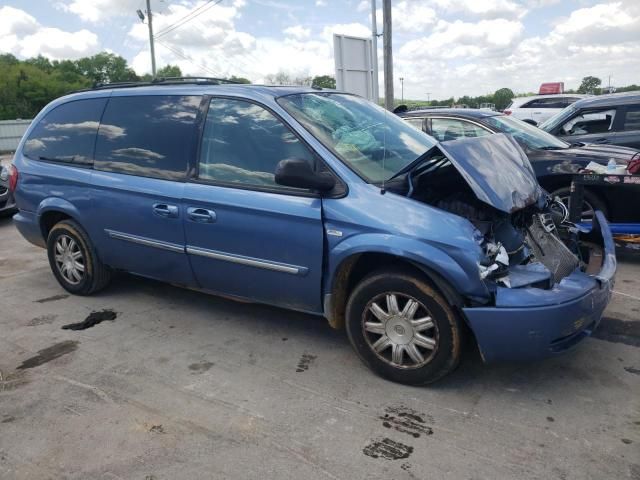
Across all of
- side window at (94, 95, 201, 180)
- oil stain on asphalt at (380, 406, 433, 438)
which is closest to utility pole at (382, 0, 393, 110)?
side window at (94, 95, 201, 180)

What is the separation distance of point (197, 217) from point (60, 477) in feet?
6.13

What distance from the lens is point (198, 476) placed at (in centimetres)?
263

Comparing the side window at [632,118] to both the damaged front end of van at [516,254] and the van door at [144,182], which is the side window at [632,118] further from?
the van door at [144,182]

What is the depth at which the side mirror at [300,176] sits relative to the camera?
329cm

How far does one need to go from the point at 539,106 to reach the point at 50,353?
61.4ft

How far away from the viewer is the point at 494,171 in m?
3.46

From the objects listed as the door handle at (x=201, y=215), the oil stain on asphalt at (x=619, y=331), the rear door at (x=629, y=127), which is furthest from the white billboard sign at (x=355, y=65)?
the oil stain on asphalt at (x=619, y=331)

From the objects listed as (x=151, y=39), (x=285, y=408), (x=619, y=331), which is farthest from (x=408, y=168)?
(x=151, y=39)

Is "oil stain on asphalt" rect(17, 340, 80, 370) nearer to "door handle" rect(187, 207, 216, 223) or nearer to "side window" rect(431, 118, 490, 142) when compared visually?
"door handle" rect(187, 207, 216, 223)

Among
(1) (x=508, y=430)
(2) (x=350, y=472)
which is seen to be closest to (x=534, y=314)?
(1) (x=508, y=430)

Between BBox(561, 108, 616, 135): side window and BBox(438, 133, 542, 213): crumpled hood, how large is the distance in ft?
16.3

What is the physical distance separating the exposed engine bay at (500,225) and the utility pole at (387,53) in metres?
8.88

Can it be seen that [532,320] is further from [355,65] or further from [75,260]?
[355,65]

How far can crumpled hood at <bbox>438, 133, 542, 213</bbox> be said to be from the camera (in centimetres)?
324
